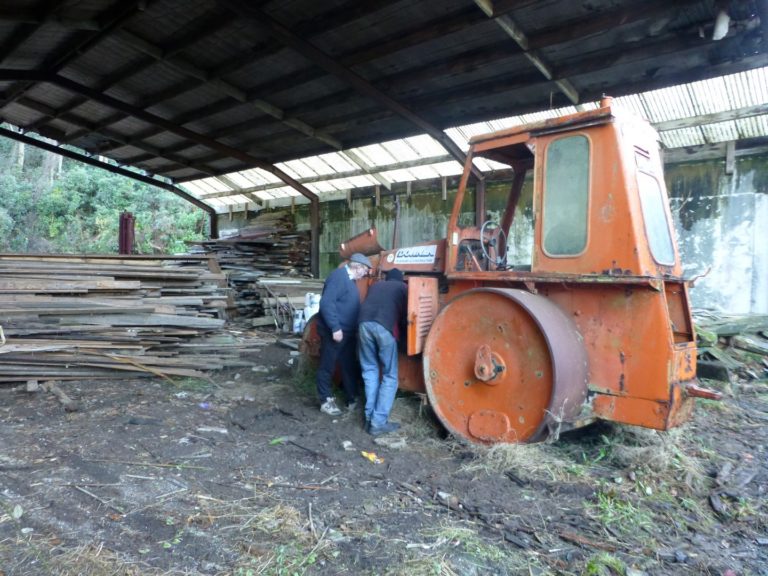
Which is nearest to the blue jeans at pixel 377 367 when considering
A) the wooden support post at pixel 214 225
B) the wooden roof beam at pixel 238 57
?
the wooden roof beam at pixel 238 57

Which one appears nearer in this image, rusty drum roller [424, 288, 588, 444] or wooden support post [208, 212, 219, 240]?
rusty drum roller [424, 288, 588, 444]

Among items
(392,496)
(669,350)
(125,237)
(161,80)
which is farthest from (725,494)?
(125,237)

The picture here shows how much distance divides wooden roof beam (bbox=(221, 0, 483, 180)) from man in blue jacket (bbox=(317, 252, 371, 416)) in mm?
3613

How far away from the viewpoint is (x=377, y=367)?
17.3 ft

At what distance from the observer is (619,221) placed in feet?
12.9

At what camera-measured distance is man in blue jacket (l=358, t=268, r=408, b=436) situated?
16.8 ft

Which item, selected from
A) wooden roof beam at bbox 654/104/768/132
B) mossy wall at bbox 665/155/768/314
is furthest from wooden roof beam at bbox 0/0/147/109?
mossy wall at bbox 665/155/768/314

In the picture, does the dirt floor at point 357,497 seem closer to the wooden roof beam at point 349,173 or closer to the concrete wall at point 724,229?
the concrete wall at point 724,229

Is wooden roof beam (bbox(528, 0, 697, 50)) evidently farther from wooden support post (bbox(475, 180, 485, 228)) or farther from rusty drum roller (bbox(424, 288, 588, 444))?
rusty drum roller (bbox(424, 288, 588, 444))

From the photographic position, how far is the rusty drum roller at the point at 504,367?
13.1ft

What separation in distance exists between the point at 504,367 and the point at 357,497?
4.90 feet

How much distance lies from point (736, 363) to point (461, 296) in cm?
497

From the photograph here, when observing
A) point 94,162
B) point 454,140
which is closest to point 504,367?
point 454,140

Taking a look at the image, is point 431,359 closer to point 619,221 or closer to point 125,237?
point 619,221
